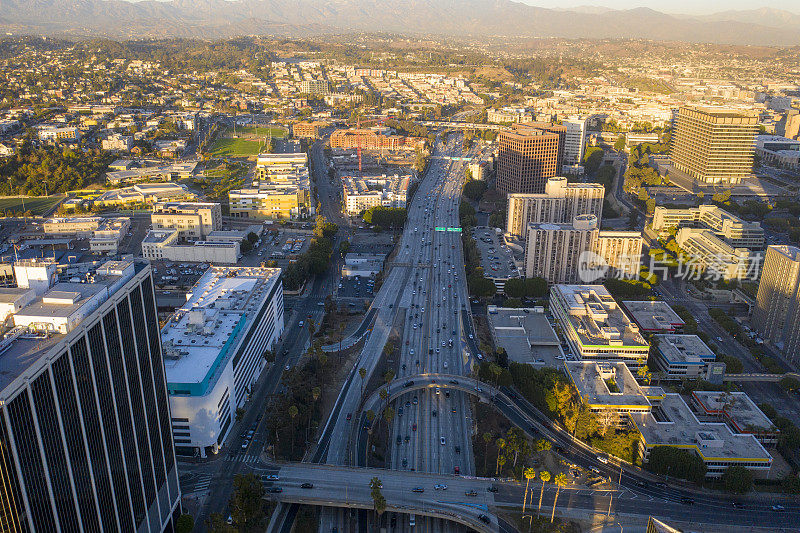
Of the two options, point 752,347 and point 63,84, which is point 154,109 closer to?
point 63,84

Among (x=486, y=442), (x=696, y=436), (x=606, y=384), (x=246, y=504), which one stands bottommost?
(x=486, y=442)

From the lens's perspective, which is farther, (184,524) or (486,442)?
(486,442)

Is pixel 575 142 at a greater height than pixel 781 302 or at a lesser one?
greater

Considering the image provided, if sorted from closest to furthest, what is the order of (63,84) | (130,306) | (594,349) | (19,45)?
1. (130,306)
2. (594,349)
3. (63,84)
4. (19,45)

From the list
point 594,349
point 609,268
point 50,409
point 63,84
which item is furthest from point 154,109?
point 50,409

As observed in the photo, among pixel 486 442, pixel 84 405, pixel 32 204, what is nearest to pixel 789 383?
pixel 486 442

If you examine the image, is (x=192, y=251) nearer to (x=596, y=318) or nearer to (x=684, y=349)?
(x=596, y=318)

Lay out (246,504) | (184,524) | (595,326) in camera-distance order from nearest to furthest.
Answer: (184,524)
(246,504)
(595,326)

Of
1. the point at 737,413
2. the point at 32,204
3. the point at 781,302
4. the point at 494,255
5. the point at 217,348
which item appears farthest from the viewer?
the point at 32,204
